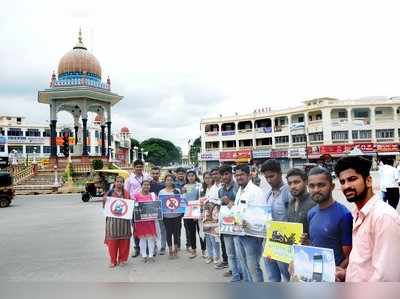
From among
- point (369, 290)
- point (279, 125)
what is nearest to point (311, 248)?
point (369, 290)

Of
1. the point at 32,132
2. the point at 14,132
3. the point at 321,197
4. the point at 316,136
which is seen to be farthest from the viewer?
the point at 32,132

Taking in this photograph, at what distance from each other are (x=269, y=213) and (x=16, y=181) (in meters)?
29.1

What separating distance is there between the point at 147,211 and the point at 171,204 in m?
0.48

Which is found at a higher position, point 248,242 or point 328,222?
point 328,222

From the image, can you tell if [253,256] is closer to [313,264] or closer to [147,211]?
[313,264]

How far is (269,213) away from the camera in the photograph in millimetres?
4707

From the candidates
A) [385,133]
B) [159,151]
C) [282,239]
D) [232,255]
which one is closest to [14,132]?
[159,151]

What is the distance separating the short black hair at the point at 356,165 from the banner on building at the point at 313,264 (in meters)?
0.64

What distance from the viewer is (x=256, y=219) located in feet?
15.8

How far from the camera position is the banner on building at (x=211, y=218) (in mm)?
6419

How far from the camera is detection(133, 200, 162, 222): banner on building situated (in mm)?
7293

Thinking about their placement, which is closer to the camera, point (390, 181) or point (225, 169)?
point (225, 169)

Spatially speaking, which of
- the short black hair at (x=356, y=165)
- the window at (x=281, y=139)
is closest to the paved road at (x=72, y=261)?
the short black hair at (x=356, y=165)

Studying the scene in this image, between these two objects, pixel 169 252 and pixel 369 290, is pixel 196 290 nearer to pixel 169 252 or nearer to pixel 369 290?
pixel 369 290
